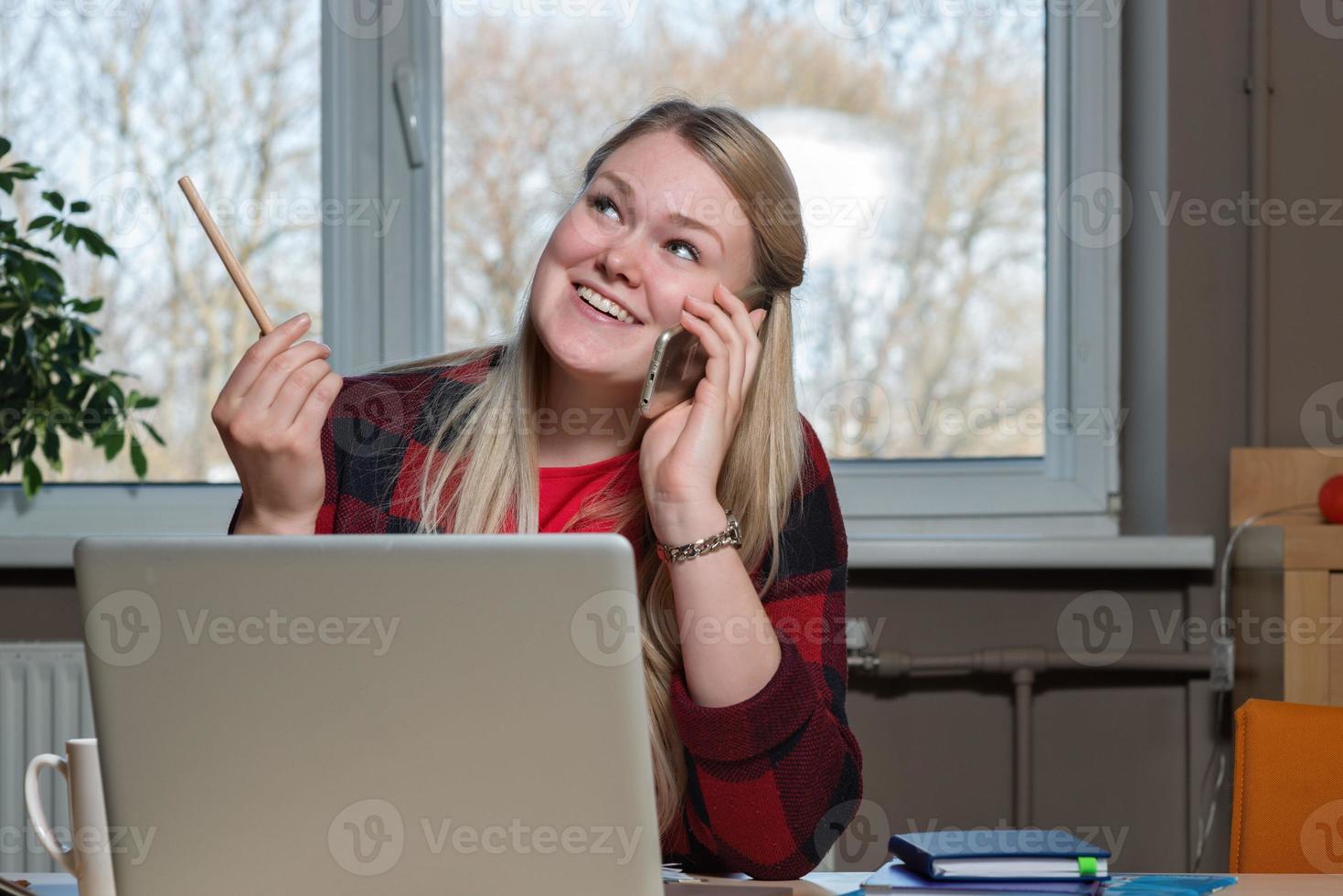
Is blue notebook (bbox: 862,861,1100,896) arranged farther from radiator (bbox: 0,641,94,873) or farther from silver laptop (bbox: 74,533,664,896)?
radiator (bbox: 0,641,94,873)

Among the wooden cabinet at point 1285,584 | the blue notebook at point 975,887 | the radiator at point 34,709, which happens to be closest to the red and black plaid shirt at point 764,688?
the blue notebook at point 975,887

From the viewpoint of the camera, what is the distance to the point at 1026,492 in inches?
90.1

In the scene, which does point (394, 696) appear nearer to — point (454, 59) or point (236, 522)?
point (236, 522)

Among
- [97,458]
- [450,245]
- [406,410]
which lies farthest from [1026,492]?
[97,458]

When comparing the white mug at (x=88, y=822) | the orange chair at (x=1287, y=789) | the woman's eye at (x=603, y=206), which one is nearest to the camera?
the white mug at (x=88, y=822)

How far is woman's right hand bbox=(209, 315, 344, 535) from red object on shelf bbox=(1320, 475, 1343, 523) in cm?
138

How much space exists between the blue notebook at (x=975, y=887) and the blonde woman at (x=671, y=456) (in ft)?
0.44

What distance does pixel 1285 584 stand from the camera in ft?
5.77

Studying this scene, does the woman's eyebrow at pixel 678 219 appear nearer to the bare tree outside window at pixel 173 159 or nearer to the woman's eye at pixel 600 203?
the woman's eye at pixel 600 203

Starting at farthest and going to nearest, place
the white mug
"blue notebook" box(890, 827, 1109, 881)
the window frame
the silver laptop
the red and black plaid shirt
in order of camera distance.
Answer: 1. the window frame
2. the red and black plaid shirt
3. "blue notebook" box(890, 827, 1109, 881)
4. the white mug
5. the silver laptop

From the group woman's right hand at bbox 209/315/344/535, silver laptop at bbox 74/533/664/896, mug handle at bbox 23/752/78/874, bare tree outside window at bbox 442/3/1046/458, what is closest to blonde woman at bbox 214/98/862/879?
woman's right hand at bbox 209/315/344/535

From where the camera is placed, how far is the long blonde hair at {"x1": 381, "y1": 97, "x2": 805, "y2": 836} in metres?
Answer: 1.33

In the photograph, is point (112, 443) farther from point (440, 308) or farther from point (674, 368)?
point (674, 368)

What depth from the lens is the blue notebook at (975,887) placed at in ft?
3.15
